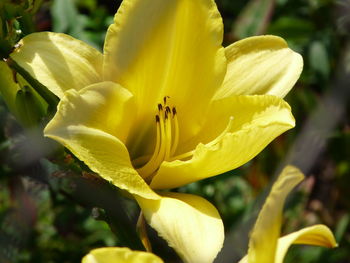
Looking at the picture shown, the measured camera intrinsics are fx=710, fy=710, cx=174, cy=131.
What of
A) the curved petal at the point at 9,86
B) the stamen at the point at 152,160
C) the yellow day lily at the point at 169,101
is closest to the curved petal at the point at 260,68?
the yellow day lily at the point at 169,101

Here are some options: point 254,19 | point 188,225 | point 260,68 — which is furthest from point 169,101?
point 254,19

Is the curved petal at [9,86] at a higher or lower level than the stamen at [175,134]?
higher

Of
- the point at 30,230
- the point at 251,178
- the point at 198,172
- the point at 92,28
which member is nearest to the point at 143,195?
the point at 198,172

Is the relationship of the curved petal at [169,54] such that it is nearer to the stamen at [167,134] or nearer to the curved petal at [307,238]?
the stamen at [167,134]

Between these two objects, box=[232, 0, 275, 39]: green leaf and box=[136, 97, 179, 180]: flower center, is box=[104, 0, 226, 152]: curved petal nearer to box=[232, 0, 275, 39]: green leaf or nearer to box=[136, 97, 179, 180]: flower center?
box=[136, 97, 179, 180]: flower center

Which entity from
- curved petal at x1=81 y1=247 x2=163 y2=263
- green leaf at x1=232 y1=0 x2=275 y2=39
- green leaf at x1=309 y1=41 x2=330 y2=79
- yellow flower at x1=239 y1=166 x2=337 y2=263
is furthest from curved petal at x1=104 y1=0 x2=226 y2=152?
green leaf at x1=309 y1=41 x2=330 y2=79

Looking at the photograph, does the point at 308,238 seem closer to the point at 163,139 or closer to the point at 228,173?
the point at 163,139
